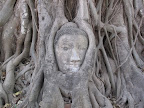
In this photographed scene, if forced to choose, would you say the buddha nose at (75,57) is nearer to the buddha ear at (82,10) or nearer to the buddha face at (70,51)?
the buddha face at (70,51)

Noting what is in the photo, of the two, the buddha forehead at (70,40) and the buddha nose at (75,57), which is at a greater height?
the buddha forehead at (70,40)

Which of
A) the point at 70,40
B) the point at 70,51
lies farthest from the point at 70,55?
the point at 70,40

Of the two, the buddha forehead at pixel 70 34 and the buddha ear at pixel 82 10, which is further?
the buddha ear at pixel 82 10

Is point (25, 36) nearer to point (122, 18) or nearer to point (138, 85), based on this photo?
point (122, 18)

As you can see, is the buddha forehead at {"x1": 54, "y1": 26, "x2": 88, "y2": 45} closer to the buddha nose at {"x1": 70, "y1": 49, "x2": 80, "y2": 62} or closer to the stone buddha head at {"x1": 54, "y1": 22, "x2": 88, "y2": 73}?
the stone buddha head at {"x1": 54, "y1": 22, "x2": 88, "y2": 73}

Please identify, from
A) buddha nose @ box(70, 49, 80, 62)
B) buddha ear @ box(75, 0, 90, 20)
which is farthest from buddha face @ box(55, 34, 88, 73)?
buddha ear @ box(75, 0, 90, 20)

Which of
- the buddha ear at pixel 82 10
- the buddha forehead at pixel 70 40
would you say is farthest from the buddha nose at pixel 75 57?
the buddha ear at pixel 82 10

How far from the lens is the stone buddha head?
1842mm

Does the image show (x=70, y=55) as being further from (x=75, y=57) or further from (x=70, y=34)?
(x=70, y=34)

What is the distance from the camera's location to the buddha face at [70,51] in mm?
1840

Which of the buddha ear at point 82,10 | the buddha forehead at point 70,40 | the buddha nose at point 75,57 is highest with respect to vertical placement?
the buddha ear at point 82,10

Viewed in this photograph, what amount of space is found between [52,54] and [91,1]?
960 millimetres

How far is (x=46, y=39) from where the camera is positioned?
206 cm

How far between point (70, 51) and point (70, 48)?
0.11ft
